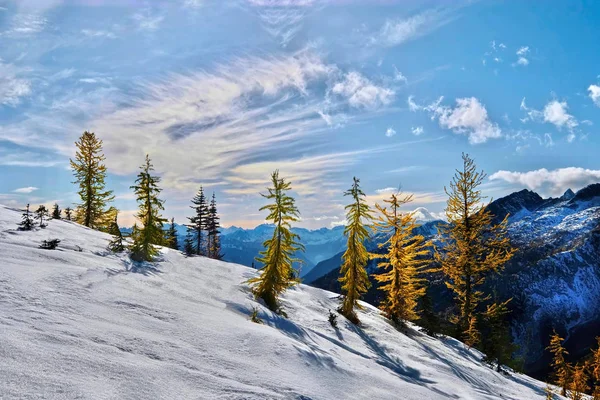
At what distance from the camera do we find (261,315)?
10.2 m

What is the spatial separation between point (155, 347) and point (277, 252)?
983 cm

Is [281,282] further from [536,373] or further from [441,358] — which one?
[536,373]

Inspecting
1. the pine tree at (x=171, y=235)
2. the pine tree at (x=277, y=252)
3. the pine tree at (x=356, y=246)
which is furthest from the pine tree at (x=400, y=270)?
the pine tree at (x=171, y=235)

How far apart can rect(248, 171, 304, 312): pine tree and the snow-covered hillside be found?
1.54 meters

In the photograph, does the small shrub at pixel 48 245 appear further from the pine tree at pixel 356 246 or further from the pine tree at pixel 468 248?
the pine tree at pixel 468 248

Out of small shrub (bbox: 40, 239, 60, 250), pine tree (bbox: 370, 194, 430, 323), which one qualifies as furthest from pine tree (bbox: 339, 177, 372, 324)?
small shrub (bbox: 40, 239, 60, 250)

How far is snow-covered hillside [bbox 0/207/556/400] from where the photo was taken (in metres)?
3.68

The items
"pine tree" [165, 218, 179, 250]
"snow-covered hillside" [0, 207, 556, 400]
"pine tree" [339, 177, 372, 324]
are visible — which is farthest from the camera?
"pine tree" [165, 218, 179, 250]

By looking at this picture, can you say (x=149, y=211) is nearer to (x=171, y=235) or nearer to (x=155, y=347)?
(x=155, y=347)

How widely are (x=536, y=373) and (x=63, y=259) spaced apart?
173 meters

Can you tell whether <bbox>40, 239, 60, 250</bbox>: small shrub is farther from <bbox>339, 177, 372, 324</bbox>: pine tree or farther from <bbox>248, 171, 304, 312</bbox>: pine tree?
<bbox>339, 177, 372, 324</bbox>: pine tree

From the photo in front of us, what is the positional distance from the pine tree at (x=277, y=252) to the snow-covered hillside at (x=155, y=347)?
1541 millimetres

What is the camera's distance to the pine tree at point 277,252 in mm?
13758

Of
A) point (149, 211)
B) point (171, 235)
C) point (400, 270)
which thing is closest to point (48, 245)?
point (149, 211)
